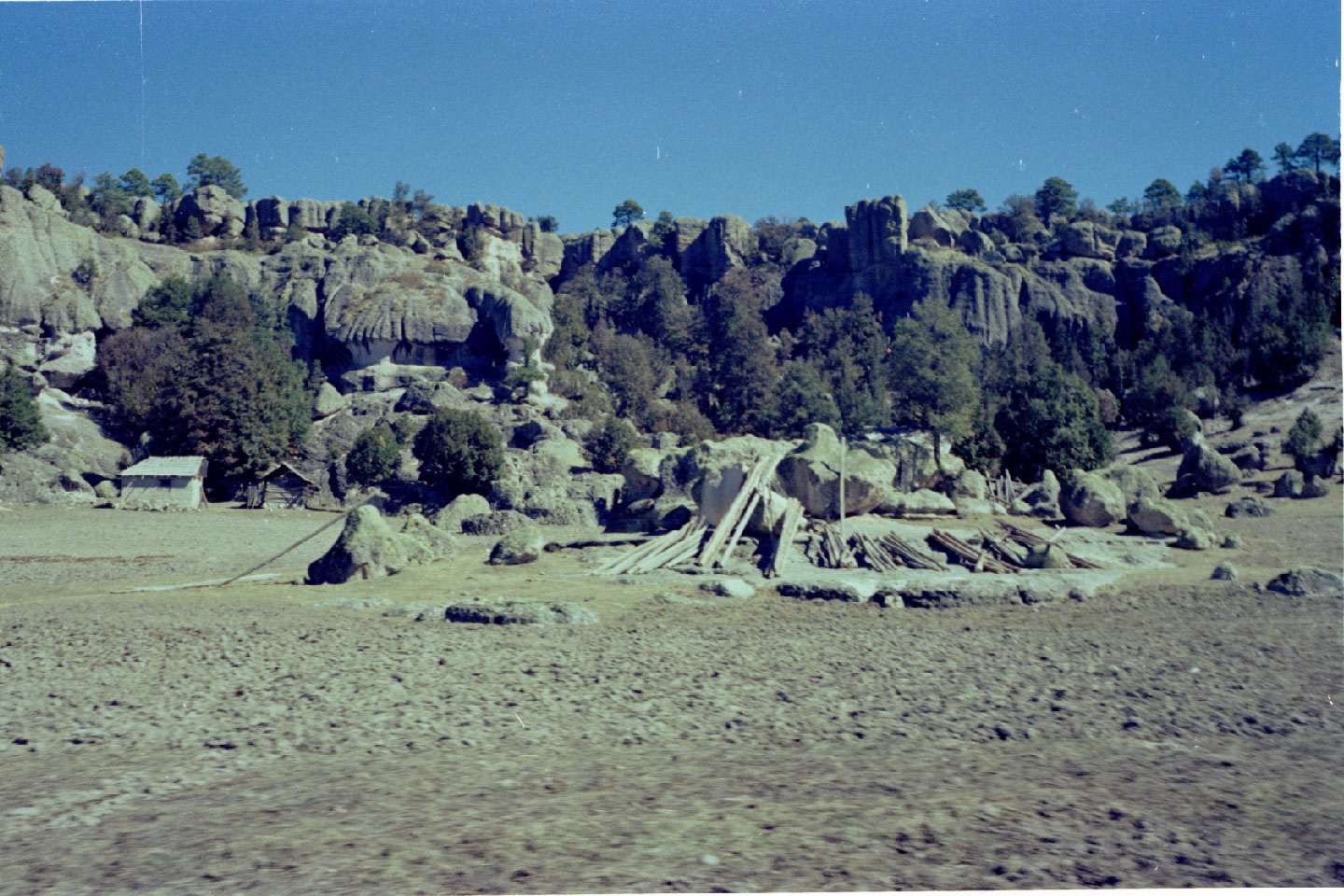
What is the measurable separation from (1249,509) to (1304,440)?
1017 cm

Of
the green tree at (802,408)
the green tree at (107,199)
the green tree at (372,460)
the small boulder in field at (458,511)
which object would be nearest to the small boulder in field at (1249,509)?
the small boulder in field at (458,511)

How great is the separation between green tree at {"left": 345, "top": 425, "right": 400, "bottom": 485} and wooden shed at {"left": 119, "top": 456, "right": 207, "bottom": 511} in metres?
5.93

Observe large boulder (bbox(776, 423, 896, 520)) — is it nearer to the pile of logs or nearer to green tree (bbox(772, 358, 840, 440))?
the pile of logs

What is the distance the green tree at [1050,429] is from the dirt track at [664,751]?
23661 mm

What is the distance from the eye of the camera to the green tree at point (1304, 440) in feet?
103

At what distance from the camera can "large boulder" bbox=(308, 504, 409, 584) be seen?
1424 cm

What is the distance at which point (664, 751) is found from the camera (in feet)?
18.7

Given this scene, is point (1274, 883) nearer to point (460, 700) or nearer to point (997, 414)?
point (460, 700)

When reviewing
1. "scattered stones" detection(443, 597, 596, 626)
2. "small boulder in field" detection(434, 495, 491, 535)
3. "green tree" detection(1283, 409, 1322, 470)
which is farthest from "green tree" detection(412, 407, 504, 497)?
"green tree" detection(1283, 409, 1322, 470)

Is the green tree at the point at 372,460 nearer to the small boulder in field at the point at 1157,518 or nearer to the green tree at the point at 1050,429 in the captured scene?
the green tree at the point at 1050,429

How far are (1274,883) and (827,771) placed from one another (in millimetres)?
2203

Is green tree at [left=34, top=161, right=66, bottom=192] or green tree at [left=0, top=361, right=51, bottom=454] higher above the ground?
green tree at [left=34, top=161, right=66, bottom=192]

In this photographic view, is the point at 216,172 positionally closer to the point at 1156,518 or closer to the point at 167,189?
the point at 167,189

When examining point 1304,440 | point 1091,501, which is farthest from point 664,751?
point 1304,440
